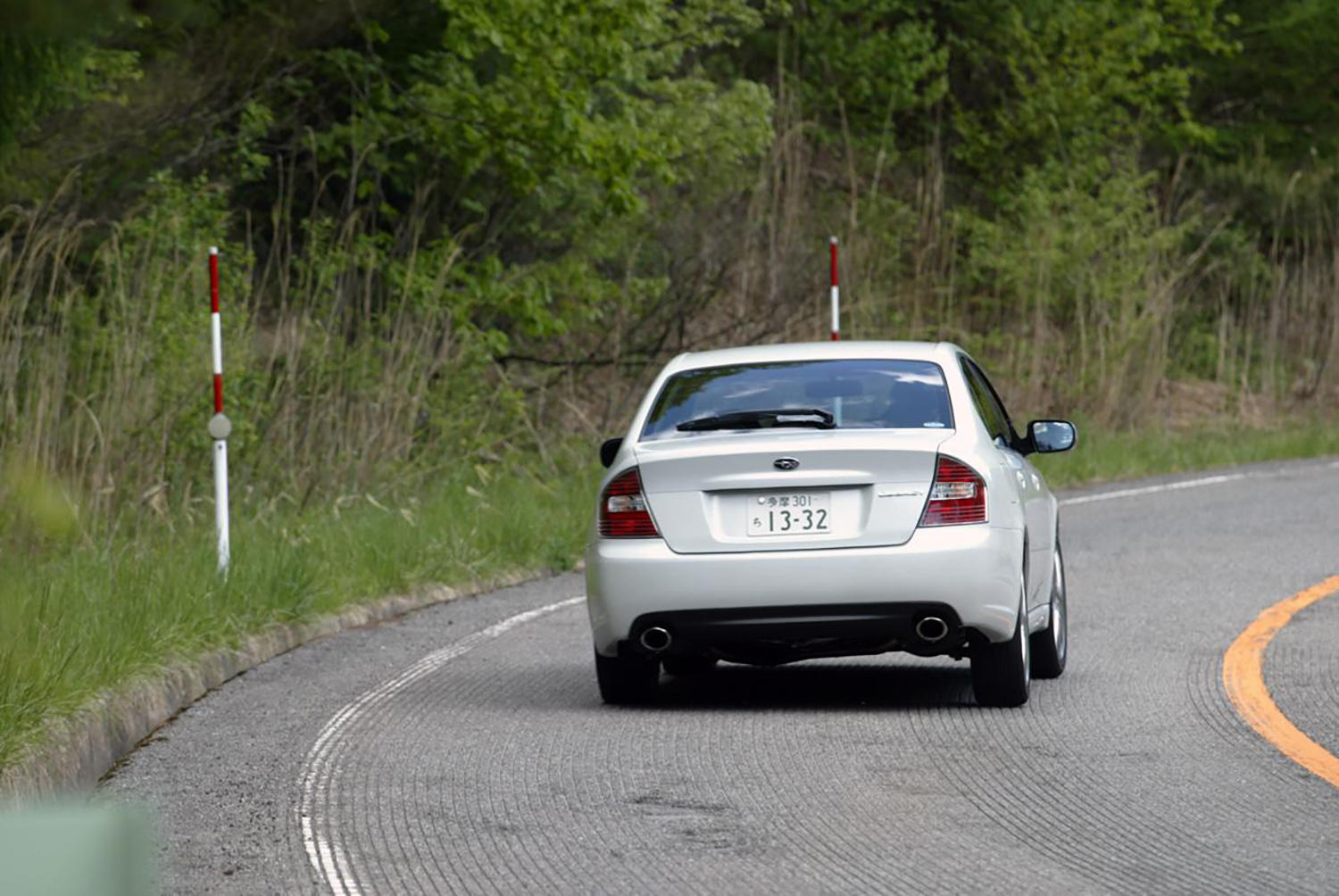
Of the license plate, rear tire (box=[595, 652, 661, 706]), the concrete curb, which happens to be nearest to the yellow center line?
the license plate

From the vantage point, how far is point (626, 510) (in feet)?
27.2

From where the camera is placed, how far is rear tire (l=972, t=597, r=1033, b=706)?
8.23m

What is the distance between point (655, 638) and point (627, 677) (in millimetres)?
434

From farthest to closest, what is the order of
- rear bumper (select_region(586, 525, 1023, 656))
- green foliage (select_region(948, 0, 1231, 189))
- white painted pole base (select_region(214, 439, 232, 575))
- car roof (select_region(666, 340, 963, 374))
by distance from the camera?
green foliage (select_region(948, 0, 1231, 189)) → white painted pole base (select_region(214, 439, 232, 575)) → car roof (select_region(666, 340, 963, 374)) → rear bumper (select_region(586, 525, 1023, 656))

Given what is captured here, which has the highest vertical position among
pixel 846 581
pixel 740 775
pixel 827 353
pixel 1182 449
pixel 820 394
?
pixel 827 353

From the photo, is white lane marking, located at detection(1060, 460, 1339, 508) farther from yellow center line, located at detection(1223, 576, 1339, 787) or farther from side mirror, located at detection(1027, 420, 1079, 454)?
side mirror, located at detection(1027, 420, 1079, 454)

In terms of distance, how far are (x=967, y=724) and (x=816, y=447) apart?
3.81 ft

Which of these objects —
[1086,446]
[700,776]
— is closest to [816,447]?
[700,776]

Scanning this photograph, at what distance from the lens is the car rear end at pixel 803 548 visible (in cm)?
799

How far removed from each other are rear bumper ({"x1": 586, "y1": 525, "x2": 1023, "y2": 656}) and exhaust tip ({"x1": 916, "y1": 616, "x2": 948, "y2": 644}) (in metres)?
0.07

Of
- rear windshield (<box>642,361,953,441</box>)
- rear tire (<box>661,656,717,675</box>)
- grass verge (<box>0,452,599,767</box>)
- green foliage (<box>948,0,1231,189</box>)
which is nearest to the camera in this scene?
grass verge (<box>0,452,599,767</box>)

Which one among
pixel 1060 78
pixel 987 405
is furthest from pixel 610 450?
pixel 1060 78

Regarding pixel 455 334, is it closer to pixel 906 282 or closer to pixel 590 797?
pixel 906 282

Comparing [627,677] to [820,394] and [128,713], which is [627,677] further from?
[128,713]
